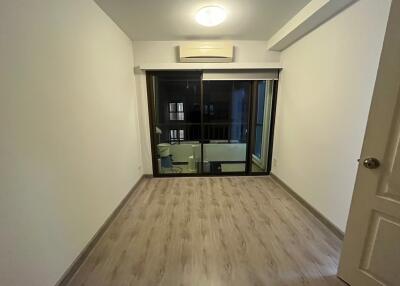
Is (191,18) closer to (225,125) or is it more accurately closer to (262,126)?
(225,125)

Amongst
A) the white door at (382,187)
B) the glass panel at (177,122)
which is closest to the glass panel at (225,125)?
the glass panel at (177,122)

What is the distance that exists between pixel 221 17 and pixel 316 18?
1.03 meters

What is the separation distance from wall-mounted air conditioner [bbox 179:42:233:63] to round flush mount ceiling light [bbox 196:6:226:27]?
616 mm

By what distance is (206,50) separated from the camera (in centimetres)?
293

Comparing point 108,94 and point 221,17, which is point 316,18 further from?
point 108,94

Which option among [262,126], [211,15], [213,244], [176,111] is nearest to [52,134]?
[213,244]

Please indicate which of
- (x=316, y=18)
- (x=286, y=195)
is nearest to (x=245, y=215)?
(x=286, y=195)

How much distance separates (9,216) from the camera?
1029 millimetres

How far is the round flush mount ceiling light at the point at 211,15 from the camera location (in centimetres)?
205

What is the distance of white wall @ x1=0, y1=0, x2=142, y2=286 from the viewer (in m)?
1.04

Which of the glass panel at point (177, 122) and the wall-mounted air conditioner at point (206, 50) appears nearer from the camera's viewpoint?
the wall-mounted air conditioner at point (206, 50)

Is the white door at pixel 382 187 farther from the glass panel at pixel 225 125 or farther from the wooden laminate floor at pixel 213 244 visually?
the glass panel at pixel 225 125

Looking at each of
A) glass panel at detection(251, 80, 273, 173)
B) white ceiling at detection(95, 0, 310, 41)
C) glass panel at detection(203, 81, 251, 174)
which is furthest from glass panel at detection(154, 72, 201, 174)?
glass panel at detection(251, 80, 273, 173)

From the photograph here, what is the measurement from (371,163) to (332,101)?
103cm
